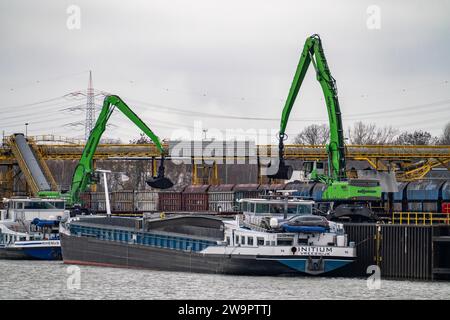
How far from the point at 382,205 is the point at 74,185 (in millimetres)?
26820

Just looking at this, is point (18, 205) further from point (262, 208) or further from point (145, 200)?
point (262, 208)

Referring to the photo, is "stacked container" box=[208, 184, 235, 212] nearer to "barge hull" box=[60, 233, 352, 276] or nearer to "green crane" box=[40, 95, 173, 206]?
"green crane" box=[40, 95, 173, 206]

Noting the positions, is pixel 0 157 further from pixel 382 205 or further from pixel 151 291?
pixel 151 291

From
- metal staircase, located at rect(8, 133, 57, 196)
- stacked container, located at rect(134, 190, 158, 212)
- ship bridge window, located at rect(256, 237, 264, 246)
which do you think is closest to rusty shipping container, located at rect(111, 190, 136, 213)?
stacked container, located at rect(134, 190, 158, 212)

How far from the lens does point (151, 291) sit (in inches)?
2295

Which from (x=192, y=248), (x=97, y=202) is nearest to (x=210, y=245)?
(x=192, y=248)

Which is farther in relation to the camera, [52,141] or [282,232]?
[52,141]

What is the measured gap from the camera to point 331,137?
77500 millimetres

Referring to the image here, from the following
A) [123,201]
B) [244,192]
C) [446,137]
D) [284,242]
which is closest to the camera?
[284,242]

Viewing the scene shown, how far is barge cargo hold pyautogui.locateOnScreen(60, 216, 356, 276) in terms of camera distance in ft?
205

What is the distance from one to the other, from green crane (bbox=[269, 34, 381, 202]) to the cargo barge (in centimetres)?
868

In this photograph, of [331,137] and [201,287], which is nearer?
[201,287]

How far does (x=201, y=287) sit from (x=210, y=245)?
735 centimetres
